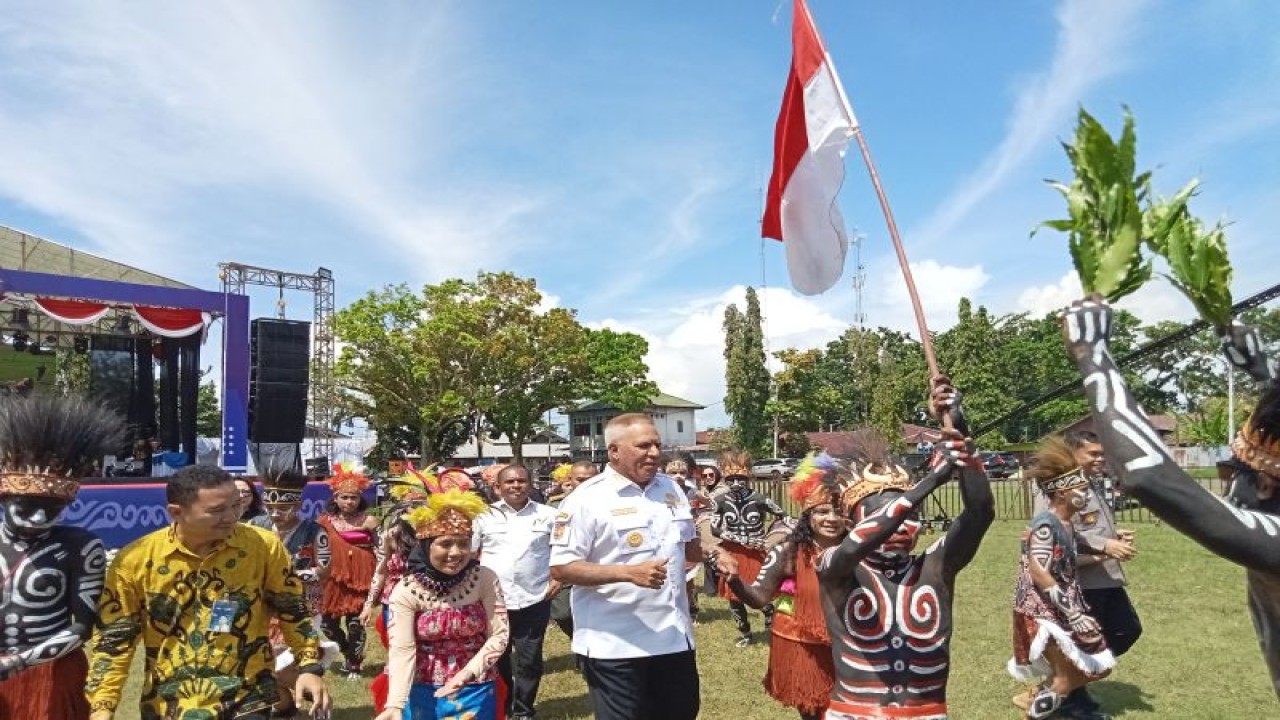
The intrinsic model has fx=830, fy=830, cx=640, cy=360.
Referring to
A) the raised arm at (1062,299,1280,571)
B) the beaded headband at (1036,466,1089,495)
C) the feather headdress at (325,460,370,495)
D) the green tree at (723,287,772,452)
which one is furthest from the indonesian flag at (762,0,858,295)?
the green tree at (723,287,772,452)

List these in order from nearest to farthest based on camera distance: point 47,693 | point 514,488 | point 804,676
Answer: point 47,693, point 804,676, point 514,488

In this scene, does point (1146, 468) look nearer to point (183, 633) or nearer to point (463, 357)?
point (183, 633)

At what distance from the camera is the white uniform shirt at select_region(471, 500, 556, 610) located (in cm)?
667

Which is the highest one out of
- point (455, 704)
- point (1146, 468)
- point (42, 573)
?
point (1146, 468)

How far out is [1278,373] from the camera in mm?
2365

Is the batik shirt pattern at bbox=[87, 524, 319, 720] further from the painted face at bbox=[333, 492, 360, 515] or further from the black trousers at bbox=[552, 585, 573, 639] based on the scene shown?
the painted face at bbox=[333, 492, 360, 515]

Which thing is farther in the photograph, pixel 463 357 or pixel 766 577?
pixel 463 357

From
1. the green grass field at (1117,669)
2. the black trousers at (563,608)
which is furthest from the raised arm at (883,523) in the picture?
the black trousers at (563,608)

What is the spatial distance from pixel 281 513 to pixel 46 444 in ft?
10.2

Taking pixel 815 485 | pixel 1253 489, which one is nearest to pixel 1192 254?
pixel 1253 489

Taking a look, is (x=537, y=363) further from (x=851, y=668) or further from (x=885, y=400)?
(x=851, y=668)

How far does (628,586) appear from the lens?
434 centimetres

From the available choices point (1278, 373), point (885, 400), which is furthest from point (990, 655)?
point (885, 400)

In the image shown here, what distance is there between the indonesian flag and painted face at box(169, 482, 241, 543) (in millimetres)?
3105
